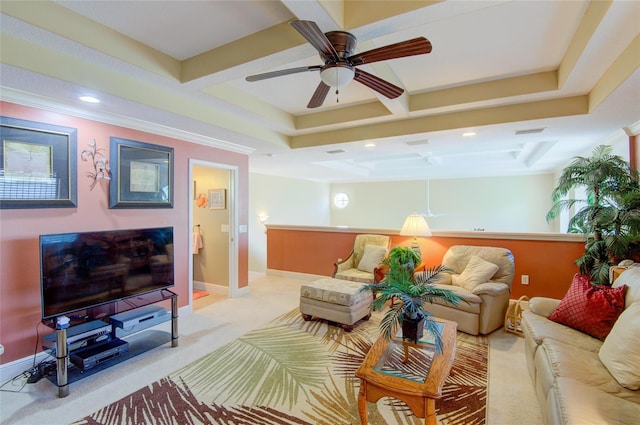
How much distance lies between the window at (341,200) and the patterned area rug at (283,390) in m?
7.68

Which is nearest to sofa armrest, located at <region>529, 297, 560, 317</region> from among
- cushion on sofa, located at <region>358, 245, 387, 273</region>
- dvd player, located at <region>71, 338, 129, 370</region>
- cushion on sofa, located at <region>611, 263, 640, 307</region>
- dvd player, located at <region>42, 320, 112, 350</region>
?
cushion on sofa, located at <region>611, 263, 640, 307</region>

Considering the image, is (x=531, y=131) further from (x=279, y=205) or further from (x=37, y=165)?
(x=279, y=205)

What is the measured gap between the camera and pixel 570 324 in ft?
8.07

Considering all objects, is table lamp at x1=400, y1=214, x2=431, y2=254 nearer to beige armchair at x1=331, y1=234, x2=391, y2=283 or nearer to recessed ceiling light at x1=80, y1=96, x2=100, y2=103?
beige armchair at x1=331, y1=234, x2=391, y2=283

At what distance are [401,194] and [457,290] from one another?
6.37m

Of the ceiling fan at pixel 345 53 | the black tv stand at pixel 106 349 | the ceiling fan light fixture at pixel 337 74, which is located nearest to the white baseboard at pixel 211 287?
the black tv stand at pixel 106 349

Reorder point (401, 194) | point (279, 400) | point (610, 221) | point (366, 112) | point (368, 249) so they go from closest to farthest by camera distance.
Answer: point (279, 400) → point (610, 221) → point (366, 112) → point (368, 249) → point (401, 194)

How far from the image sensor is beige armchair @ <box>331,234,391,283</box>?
4.59m

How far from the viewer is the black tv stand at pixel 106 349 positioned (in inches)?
94.3

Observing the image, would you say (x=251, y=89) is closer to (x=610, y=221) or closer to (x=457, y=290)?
(x=457, y=290)

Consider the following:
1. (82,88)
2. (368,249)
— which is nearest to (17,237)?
(82,88)

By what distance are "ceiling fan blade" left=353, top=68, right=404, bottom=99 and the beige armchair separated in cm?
283

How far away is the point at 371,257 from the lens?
4.83 m

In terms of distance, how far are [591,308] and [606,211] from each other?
134cm
